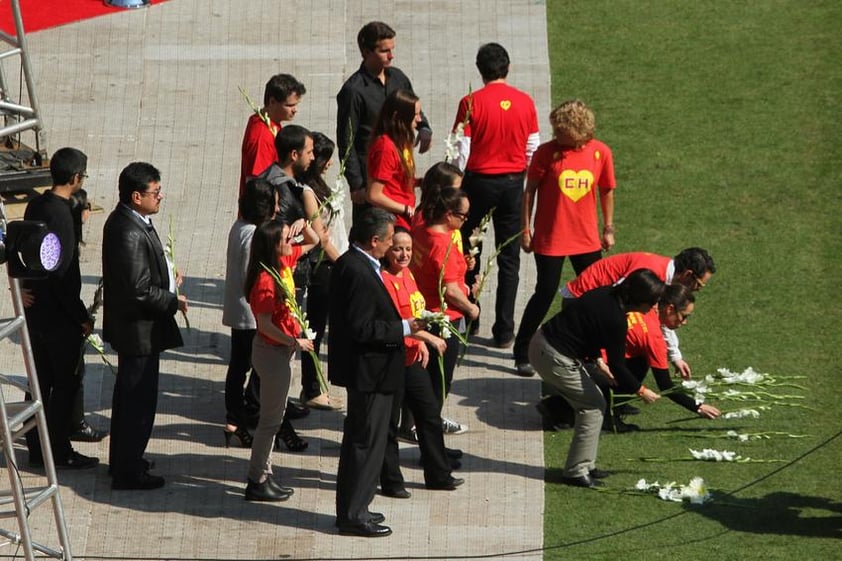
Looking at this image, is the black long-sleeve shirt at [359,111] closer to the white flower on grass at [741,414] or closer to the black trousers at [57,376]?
the black trousers at [57,376]

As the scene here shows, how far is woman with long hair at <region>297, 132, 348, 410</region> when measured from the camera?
1003 cm

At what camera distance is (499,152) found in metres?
11.0

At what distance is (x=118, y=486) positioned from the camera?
9383mm

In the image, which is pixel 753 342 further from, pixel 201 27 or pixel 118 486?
pixel 201 27

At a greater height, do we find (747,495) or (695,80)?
(695,80)

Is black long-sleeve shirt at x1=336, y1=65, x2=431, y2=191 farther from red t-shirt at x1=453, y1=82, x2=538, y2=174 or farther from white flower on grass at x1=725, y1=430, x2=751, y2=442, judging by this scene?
white flower on grass at x1=725, y1=430, x2=751, y2=442

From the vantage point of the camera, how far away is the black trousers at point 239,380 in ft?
32.2

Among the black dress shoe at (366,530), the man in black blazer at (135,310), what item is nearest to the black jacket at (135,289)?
the man in black blazer at (135,310)

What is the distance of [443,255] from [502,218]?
1.79 meters

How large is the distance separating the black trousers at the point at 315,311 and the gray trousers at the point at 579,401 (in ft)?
5.33

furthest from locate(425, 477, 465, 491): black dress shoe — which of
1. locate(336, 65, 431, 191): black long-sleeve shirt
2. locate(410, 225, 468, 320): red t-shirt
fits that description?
locate(336, 65, 431, 191): black long-sleeve shirt

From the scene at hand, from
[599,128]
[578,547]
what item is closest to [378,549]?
[578,547]

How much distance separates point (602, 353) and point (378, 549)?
6.60 ft

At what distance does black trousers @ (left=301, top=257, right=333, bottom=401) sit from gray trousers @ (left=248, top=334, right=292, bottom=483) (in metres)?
1.18
